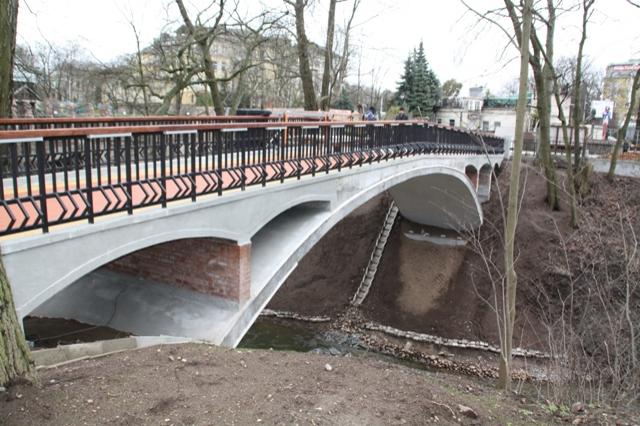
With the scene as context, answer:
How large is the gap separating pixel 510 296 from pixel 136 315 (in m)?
5.34

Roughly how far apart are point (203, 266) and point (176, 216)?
1702 mm

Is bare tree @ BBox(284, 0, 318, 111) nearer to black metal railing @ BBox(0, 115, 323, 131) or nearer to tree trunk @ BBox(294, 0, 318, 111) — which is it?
tree trunk @ BBox(294, 0, 318, 111)

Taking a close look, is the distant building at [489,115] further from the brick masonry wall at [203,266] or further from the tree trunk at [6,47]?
the tree trunk at [6,47]

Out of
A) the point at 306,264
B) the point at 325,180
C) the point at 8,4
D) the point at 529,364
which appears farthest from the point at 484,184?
the point at 8,4

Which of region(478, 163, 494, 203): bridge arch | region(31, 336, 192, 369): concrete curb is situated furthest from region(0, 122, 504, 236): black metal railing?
region(478, 163, 494, 203): bridge arch

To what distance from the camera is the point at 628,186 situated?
73.6 ft

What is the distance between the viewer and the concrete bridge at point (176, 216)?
462 cm

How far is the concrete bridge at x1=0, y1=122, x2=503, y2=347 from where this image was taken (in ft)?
15.1

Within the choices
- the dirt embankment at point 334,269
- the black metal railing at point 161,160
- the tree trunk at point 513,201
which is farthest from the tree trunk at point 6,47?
the dirt embankment at point 334,269

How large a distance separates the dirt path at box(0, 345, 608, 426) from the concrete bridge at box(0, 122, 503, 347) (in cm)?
98

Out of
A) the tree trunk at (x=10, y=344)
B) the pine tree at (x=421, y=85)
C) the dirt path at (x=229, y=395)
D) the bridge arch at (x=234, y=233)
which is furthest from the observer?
the pine tree at (x=421, y=85)

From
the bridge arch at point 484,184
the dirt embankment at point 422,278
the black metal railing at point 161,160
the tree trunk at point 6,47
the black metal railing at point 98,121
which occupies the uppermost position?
the tree trunk at point 6,47

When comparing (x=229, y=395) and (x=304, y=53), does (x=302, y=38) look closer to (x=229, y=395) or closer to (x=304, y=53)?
(x=304, y=53)

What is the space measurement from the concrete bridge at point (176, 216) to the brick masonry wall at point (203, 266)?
16 millimetres
